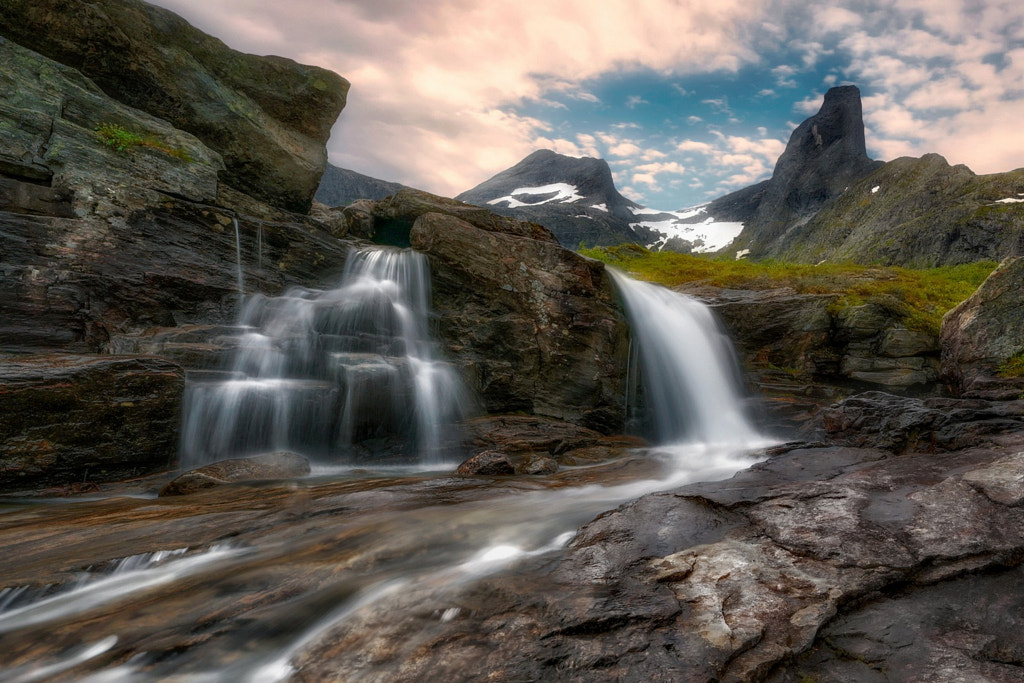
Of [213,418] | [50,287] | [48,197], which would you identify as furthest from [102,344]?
[48,197]

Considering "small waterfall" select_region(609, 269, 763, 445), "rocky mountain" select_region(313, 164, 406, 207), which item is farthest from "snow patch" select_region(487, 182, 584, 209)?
"small waterfall" select_region(609, 269, 763, 445)

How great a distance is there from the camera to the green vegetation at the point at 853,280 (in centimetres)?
1381

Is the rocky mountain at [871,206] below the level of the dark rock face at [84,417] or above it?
above

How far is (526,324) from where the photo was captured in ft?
37.4

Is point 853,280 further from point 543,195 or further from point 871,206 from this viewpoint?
point 543,195

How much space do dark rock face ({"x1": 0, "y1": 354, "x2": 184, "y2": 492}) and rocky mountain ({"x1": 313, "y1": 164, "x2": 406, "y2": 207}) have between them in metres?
81.9

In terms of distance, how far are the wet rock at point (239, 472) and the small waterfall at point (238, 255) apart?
15.3 ft

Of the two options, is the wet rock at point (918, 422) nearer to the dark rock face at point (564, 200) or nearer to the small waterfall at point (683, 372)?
the small waterfall at point (683, 372)

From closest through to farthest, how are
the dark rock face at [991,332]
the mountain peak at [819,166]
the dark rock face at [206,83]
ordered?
the dark rock face at [991,332] → the dark rock face at [206,83] → the mountain peak at [819,166]

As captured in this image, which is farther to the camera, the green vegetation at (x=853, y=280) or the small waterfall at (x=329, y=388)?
the green vegetation at (x=853, y=280)

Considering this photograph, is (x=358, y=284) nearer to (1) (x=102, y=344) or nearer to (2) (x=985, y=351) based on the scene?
(1) (x=102, y=344)

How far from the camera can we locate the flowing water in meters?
2.58

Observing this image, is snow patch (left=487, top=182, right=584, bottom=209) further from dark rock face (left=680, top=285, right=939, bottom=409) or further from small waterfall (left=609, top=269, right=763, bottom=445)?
dark rock face (left=680, top=285, right=939, bottom=409)

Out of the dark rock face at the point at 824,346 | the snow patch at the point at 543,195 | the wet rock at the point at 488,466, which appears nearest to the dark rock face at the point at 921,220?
the dark rock face at the point at 824,346
